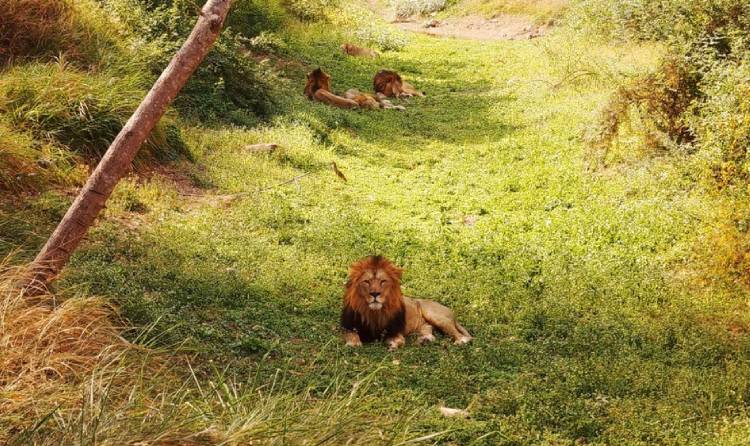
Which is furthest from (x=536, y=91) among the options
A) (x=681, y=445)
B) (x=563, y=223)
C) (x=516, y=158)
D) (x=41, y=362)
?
(x=41, y=362)

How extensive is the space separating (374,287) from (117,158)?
2.61 metres

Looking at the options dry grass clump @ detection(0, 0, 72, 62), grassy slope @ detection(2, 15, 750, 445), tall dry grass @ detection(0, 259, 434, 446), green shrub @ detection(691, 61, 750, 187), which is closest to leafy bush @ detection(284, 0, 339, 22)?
grassy slope @ detection(2, 15, 750, 445)

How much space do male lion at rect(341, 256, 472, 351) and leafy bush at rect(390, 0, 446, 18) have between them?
3400cm

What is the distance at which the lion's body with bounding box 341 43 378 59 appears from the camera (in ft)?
85.3

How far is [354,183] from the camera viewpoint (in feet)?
43.5

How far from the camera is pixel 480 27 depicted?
3531cm

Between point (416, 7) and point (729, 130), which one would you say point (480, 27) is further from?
point (729, 130)

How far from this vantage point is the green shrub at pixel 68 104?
32.8 feet

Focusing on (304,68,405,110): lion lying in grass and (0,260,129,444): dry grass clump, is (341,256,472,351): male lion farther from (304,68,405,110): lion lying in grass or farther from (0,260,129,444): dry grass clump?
(304,68,405,110): lion lying in grass

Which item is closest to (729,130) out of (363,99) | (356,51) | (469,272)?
(469,272)

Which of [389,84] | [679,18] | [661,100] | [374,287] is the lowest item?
[389,84]

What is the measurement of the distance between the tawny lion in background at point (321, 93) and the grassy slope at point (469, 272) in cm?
244

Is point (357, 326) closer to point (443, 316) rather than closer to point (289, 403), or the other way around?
point (443, 316)

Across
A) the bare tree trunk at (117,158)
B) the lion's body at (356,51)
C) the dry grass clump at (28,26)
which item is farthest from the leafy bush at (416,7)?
the bare tree trunk at (117,158)
